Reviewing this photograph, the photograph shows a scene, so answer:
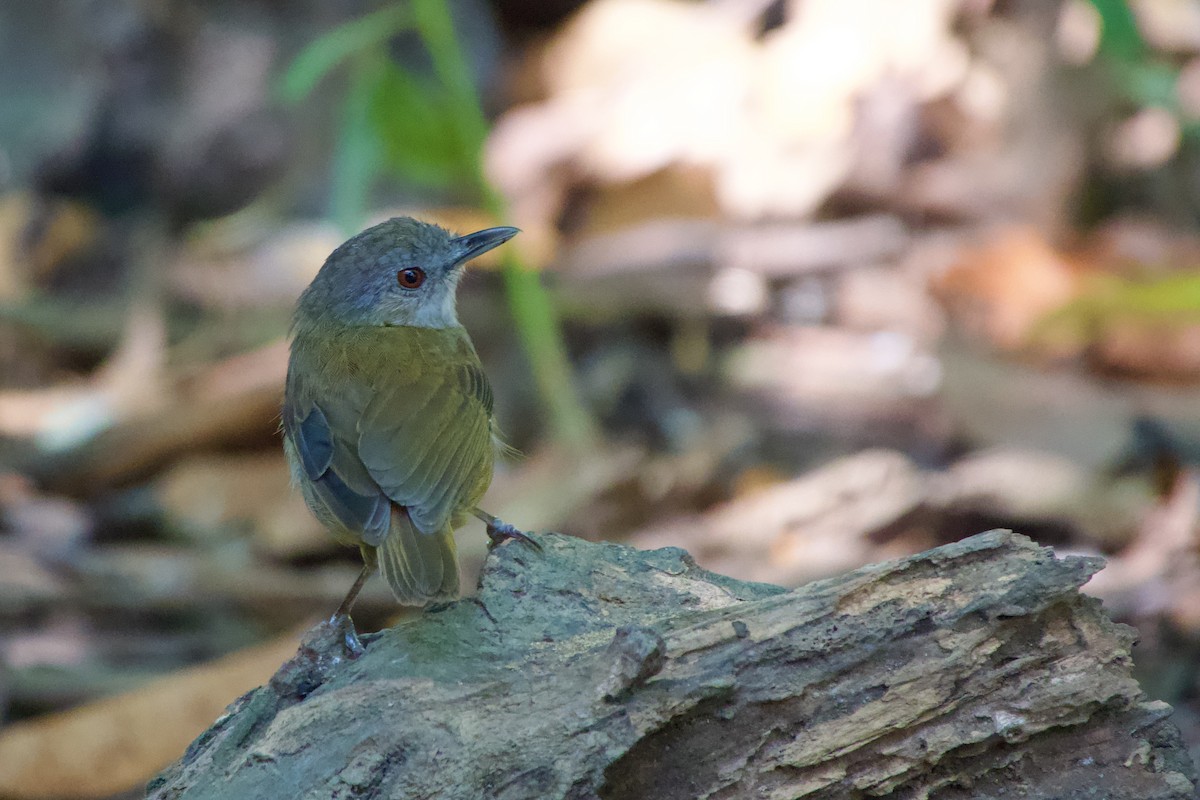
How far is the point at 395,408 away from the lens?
11.5 ft

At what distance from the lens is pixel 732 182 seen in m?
8.49

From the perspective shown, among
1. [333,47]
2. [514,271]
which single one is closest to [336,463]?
[333,47]

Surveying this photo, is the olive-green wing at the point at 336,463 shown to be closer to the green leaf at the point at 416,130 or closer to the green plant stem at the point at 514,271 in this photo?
the green plant stem at the point at 514,271

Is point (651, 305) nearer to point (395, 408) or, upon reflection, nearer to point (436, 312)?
point (436, 312)

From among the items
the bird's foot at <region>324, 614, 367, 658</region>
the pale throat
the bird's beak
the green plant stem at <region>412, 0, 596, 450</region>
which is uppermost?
the green plant stem at <region>412, 0, 596, 450</region>

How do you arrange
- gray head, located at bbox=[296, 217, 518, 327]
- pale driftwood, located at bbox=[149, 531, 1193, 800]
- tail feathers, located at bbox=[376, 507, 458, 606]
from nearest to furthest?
pale driftwood, located at bbox=[149, 531, 1193, 800] < tail feathers, located at bbox=[376, 507, 458, 606] < gray head, located at bbox=[296, 217, 518, 327]

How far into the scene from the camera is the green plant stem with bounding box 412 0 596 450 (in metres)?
6.09

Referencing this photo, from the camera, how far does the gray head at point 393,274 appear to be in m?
4.27

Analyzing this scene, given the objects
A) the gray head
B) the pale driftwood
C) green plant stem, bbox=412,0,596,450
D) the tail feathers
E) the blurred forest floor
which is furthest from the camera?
green plant stem, bbox=412,0,596,450

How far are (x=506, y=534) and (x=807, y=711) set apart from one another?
3.81ft

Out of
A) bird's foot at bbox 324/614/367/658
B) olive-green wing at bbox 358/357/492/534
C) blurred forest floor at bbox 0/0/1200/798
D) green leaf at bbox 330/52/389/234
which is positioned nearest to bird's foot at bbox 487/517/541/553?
olive-green wing at bbox 358/357/492/534

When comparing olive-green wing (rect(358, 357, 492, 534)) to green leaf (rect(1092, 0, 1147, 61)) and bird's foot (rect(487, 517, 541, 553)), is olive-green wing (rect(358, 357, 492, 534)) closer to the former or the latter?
bird's foot (rect(487, 517, 541, 553))

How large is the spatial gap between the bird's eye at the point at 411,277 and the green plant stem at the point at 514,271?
1920 millimetres

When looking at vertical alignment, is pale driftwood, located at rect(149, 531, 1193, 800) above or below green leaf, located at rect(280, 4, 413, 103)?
below
